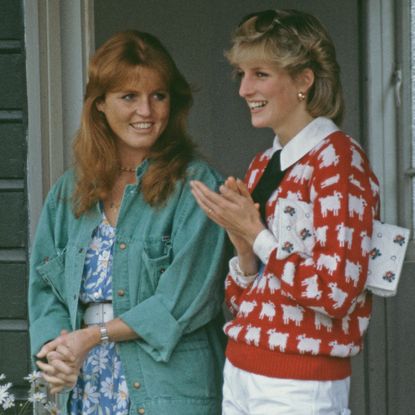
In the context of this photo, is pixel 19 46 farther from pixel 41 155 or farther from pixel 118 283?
pixel 118 283

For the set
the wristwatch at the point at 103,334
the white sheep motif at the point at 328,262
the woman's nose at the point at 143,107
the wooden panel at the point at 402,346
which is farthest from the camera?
the wooden panel at the point at 402,346

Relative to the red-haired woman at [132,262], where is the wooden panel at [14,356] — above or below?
below

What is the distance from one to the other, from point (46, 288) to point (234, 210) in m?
0.88

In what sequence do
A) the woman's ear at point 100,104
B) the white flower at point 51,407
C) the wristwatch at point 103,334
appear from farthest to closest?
the white flower at point 51,407, the woman's ear at point 100,104, the wristwatch at point 103,334

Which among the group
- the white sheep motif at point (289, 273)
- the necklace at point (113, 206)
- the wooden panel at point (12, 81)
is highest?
the wooden panel at point (12, 81)

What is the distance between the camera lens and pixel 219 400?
2814 mm

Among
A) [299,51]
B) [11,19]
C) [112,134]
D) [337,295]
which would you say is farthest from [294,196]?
[11,19]

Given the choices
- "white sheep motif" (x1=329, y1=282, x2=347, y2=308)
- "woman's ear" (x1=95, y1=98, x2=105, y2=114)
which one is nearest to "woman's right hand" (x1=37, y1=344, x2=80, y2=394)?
"woman's ear" (x1=95, y1=98, x2=105, y2=114)

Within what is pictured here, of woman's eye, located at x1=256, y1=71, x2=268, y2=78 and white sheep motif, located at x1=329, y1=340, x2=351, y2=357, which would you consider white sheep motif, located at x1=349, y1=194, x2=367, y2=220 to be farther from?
woman's eye, located at x1=256, y1=71, x2=268, y2=78

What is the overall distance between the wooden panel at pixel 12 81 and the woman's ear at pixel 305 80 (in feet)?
4.78

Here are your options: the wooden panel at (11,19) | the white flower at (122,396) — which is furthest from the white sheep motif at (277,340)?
the wooden panel at (11,19)

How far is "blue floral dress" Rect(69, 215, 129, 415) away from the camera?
2.76m

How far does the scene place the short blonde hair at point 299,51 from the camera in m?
2.45

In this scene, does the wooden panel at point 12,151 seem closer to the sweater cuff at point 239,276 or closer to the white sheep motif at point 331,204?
the sweater cuff at point 239,276
